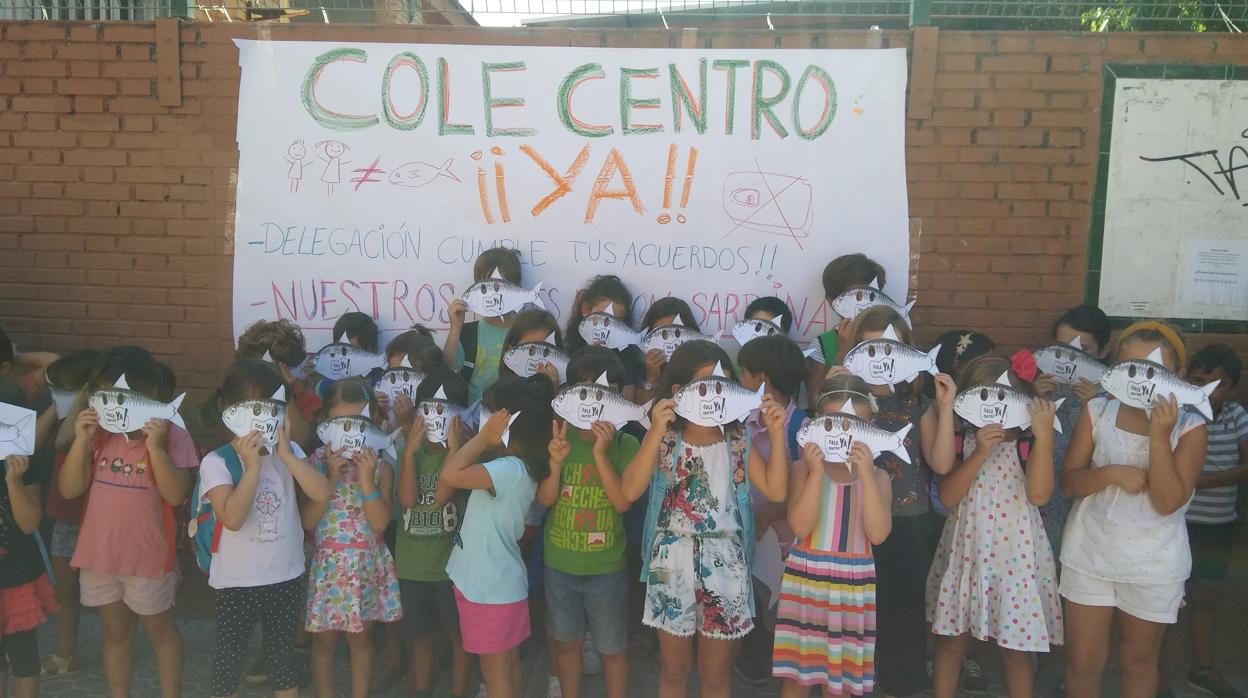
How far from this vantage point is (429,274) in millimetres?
4863

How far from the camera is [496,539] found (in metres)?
3.52

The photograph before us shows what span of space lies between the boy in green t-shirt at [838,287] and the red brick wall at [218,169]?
0.36 m

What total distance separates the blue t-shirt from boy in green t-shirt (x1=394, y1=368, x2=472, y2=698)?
0.17 m

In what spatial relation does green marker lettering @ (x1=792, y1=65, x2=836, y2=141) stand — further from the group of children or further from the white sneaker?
the white sneaker

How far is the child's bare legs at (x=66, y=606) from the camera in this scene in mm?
4199

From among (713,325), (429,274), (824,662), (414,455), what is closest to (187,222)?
(429,274)

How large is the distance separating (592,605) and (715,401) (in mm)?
928

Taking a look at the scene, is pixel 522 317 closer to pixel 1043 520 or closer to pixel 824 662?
pixel 824 662

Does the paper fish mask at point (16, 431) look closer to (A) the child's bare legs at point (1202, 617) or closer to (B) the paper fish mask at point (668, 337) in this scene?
(B) the paper fish mask at point (668, 337)

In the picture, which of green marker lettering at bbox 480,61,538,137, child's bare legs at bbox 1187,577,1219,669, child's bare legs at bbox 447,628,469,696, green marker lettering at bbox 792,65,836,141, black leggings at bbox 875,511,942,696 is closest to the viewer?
black leggings at bbox 875,511,942,696

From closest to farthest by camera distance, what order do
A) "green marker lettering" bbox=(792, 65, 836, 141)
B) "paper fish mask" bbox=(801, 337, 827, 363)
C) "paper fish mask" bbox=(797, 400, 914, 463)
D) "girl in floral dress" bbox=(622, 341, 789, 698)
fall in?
"paper fish mask" bbox=(797, 400, 914, 463) → "girl in floral dress" bbox=(622, 341, 789, 698) → "paper fish mask" bbox=(801, 337, 827, 363) → "green marker lettering" bbox=(792, 65, 836, 141)

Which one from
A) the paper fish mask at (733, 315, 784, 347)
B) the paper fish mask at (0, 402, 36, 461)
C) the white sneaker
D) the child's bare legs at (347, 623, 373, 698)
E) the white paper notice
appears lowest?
the white sneaker

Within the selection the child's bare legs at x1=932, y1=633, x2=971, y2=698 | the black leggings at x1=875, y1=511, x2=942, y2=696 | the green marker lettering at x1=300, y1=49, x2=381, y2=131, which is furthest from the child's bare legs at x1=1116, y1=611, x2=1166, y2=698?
the green marker lettering at x1=300, y1=49, x2=381, y2=131

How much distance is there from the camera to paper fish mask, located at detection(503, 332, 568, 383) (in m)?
3.97
